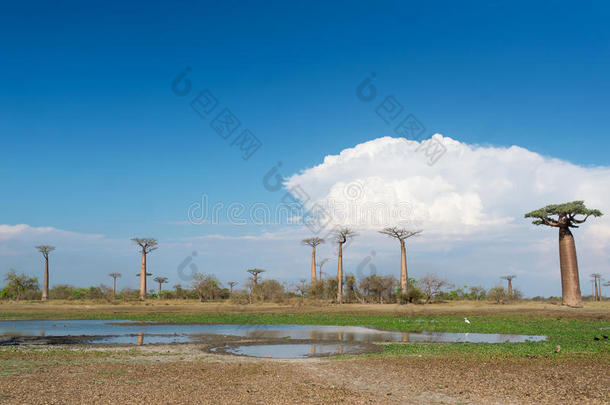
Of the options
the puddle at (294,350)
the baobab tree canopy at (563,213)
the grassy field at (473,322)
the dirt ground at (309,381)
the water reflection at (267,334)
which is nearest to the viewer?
the dirt ground at (309,381)

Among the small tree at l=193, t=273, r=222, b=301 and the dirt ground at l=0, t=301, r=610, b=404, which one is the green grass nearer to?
the dirt ground at l=0, t=301, r=610, b=404

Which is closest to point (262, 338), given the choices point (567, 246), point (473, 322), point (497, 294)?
point (473, 322)

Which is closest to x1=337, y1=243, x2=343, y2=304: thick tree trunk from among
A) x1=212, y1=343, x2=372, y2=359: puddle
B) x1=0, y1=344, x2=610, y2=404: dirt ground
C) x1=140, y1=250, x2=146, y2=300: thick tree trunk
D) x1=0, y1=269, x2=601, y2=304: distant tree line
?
x1=0, y1=269, x2=601, y2=304: distant tree line

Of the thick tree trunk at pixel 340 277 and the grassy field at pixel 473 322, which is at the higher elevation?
the thick tree trunk at pixel 340 277

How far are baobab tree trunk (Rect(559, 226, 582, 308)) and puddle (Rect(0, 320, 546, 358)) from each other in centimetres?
2200

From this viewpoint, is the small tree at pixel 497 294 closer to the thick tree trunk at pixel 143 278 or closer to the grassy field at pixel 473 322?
the grassy field at pixel 473 322

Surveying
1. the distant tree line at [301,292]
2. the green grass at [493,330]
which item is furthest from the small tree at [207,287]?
the green grass at [493,330]

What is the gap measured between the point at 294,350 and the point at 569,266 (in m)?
34.3

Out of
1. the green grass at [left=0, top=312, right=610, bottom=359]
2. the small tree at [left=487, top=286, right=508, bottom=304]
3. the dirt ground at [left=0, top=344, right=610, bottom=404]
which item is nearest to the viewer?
the dirt ground at [left=0, top=344, right=610, bottom=404]

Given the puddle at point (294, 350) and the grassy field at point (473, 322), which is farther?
the puddle at point (294, 350)

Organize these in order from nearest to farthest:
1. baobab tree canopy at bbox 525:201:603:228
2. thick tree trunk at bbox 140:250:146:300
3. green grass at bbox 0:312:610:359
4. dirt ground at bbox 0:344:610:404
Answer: dirt ground at bbox 0:344:610:404, green grass at bbox 0:312:610:359, baobab tree canopy at bbox 525:201:603:228, thick tree trunk at bbox 140:250:146:300

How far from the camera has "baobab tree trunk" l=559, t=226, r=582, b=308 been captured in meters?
44.8

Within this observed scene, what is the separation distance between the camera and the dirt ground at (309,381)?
36.7 feet

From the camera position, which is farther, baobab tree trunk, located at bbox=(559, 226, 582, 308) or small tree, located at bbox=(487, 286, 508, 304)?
small tree, located at bbox=(487, 286, 508, 304)
